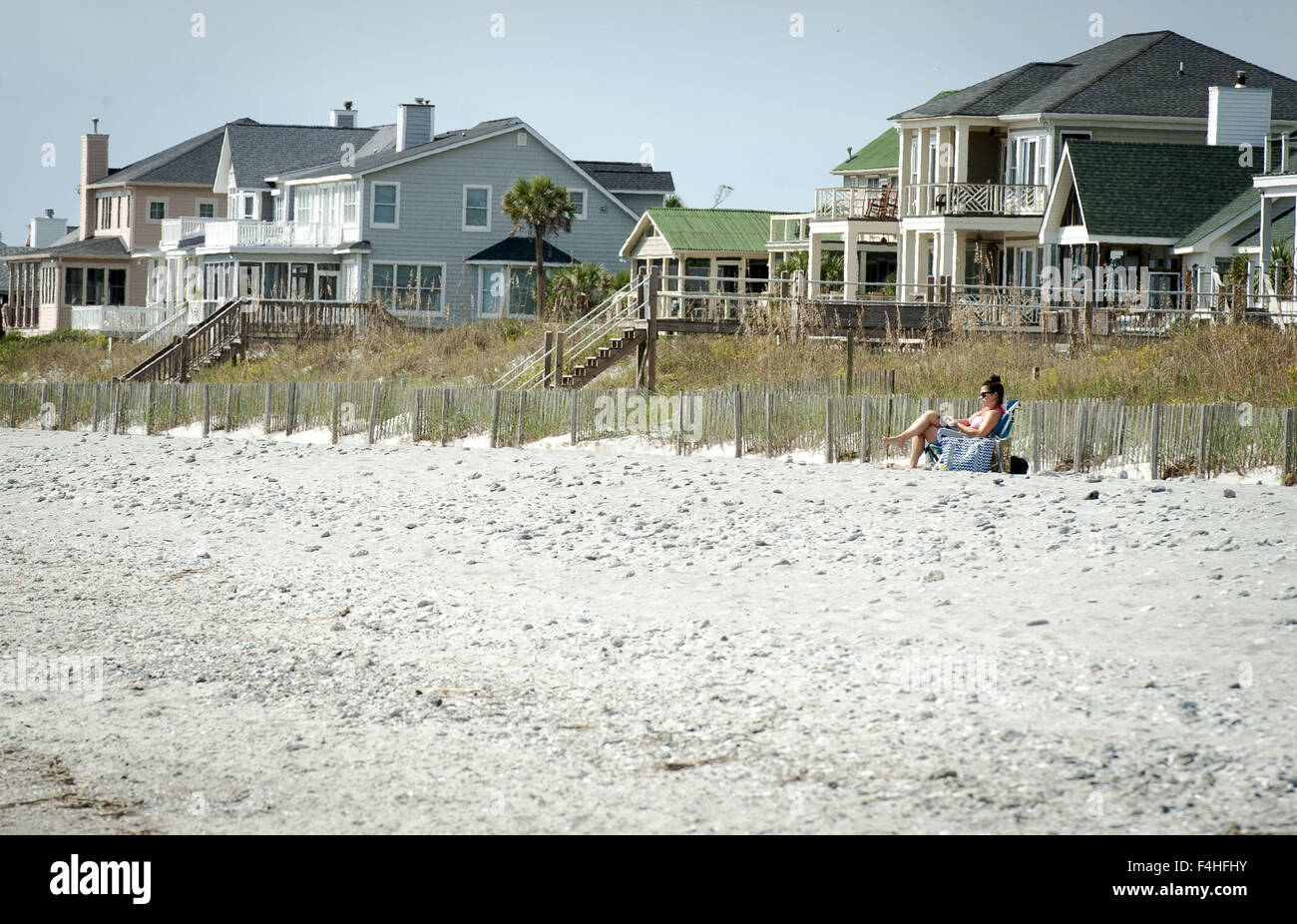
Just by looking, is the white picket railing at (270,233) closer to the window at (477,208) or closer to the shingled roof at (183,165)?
the window at (477,208)

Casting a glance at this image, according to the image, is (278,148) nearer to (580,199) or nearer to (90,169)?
(90,169)

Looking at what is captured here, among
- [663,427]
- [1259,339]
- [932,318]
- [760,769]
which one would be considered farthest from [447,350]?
[760,769]

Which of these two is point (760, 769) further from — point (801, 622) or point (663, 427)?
point (663, 427)

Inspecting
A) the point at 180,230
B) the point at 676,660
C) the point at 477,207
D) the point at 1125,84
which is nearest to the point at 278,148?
the point at 180,230

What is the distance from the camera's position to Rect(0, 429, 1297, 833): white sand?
6.27 m

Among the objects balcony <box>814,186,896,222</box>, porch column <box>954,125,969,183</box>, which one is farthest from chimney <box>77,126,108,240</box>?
porch column <box>954,125,969,183</box>

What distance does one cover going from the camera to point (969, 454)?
48.0 feet

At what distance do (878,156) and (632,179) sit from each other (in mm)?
9187

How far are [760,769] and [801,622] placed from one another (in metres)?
2.78

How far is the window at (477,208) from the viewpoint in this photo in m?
45.7

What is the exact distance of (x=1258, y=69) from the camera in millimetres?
39656

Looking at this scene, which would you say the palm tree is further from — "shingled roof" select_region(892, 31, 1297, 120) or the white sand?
the white sand

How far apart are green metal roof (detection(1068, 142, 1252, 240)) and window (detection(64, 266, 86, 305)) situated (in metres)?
35.9

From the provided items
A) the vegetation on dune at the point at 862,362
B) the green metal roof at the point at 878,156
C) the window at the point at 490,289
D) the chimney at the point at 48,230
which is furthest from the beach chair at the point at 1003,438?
the chimney at the point at 48,230
